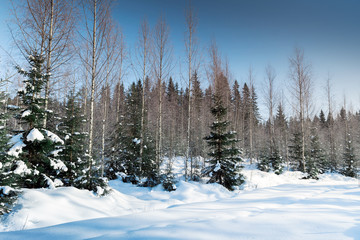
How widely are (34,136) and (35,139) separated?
0.19 metres

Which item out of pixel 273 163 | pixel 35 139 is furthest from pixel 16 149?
pixel 273 163

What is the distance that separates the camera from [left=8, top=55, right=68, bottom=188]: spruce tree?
18.1 feet

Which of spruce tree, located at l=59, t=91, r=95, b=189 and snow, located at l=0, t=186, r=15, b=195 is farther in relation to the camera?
spruce tree, located at l=59, t=91, r=95, b=189

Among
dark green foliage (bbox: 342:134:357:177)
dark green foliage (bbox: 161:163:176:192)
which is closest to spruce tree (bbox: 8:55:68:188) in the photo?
dark green foliage (bbox: 161:163:176:192)

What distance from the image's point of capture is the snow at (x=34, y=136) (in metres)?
5.34

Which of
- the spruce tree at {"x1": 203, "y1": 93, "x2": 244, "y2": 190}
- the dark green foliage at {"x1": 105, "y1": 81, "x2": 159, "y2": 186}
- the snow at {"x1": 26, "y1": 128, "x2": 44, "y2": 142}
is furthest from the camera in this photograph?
the dark green foliage at {"x1": 105, "y1": 81, "x2": 159, "y2": 186}

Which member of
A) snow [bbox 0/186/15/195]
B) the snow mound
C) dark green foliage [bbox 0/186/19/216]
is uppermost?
the snow mound

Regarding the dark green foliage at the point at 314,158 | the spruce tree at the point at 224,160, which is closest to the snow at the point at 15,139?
the spruce tree at the point at 224,160

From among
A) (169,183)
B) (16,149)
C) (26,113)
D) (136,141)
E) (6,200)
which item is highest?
(26,113)

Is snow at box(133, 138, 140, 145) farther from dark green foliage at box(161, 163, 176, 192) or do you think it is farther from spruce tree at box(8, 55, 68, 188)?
spruce tree at box(8, 55, 68, 188)

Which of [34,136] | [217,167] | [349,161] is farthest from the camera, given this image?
[349,161]

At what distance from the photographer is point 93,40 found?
7.80 m

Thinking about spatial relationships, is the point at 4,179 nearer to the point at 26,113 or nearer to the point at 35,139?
the point at 35,139

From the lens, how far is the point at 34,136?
5.38 m
